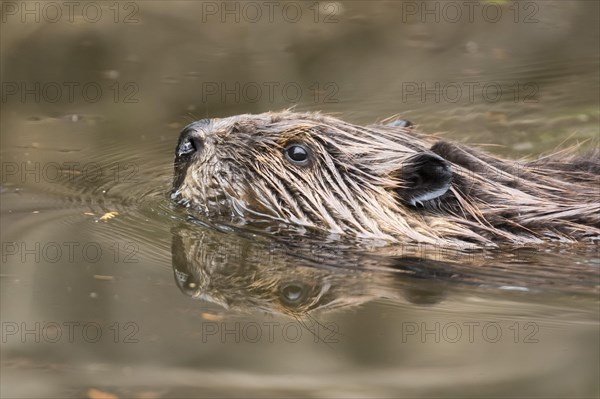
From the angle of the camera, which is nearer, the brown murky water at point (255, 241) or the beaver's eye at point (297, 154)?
the brown murky water at point (255, 241)

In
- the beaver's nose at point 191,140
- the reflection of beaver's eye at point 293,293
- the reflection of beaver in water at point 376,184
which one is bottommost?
the reflection of beaver's eye at point 293,293

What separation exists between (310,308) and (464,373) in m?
0.88

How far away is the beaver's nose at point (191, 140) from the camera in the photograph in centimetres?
562

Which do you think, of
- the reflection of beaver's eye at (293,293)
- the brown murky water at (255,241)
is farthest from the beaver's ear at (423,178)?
the reflection of beaver's eye at (293,293)

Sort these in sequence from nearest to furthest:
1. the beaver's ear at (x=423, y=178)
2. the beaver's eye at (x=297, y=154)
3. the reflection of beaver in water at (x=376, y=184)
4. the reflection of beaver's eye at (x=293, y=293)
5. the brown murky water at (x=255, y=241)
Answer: the brown murky water at (x=255, y=241) → the reflection of beaver's eye at (x=293, y=293) → the beaver's ear at (x=423, y=178) → the reflection of beaver in water at (x=376, y=184) → the beaver's eye at (x=297, y=154)

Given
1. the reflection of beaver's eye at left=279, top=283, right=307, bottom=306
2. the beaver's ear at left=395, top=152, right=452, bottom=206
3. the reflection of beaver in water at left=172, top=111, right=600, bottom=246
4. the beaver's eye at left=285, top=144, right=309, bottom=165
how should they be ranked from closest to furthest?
the reflection of beaver's eye at left=279, top=283, right=307, bottom=306
the beaver's ear at left=395, top=152, right=452, bottom=206
the reflection of beaver in water at left=172, top=111, right=600, bottom=246
the beaver's eye at left=285, top=144, right=309, bottom=165

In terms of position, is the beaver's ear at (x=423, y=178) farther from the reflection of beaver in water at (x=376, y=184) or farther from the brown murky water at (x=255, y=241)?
the brown murky water at (x=255, y=241)

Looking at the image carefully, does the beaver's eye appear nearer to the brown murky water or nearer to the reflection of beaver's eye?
the brown murky water

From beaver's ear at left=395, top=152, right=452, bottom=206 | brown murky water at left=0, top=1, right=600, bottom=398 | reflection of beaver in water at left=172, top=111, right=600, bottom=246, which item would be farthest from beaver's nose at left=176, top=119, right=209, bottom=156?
beaver's ear at left=395, top=152, right=452, bottom=206

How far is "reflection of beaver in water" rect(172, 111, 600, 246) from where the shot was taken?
→ 17.3 ft

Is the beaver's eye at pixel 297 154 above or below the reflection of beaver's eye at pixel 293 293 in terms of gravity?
above

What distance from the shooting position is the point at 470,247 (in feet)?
17.4

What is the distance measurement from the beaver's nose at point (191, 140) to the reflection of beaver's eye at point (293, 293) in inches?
42.8

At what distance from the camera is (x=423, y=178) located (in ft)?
17.3
